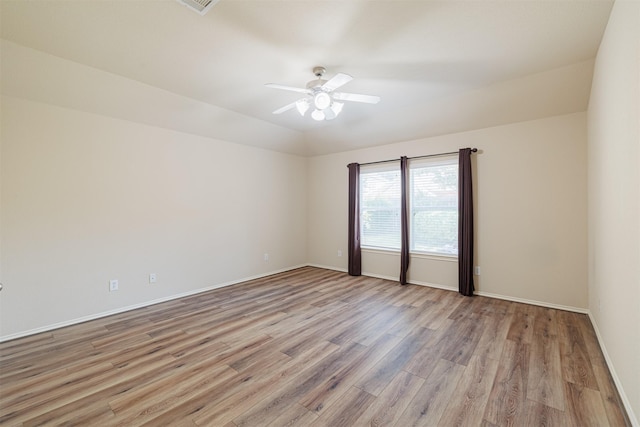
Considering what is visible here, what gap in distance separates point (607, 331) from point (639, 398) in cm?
103

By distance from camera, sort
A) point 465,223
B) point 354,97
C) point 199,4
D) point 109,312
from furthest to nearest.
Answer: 1. point 465,223
2. point 109,312
3. point 354,97
4. point 199,4

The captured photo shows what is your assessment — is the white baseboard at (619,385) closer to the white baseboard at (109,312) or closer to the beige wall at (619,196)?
the beige wall at (619,196)

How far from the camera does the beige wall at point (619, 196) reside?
1.48 m

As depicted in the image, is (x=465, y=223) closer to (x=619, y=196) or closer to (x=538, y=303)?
(x=538, y=303)

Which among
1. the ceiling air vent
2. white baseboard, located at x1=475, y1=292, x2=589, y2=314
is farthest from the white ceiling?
white baseboard, located at x1=475, y1=292, x2=589, y2=314

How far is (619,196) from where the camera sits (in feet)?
5.93

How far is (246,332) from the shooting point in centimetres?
283

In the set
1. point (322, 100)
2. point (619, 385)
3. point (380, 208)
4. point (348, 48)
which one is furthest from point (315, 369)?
point (380, 208)

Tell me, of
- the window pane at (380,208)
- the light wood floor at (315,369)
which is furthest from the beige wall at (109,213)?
the window pane at (380,208)

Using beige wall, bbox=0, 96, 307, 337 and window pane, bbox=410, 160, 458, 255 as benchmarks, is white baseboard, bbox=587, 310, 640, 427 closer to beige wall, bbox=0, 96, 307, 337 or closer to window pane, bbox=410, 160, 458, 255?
window pane, bbox=410, 160, 458, 255

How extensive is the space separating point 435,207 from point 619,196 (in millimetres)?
2590

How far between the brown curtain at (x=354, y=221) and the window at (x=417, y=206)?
166 mm

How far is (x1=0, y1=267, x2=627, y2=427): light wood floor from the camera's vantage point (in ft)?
5.55

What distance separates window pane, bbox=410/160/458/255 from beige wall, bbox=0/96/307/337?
2931mm
